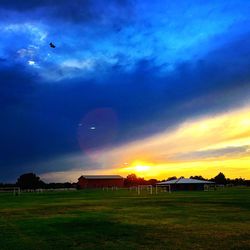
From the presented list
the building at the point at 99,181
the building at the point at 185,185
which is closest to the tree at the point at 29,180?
the building at the point at 99,181

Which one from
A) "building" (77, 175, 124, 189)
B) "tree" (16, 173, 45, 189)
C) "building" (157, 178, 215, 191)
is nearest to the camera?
"building" (157, 178, 215, 191)

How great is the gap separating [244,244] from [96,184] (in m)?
172

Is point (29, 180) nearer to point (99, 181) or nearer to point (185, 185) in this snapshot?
point (99, 181)

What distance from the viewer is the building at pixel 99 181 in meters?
186

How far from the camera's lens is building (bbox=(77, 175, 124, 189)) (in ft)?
609

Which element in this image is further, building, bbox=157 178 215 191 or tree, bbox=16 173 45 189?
tree, bbox=16 173 45 189

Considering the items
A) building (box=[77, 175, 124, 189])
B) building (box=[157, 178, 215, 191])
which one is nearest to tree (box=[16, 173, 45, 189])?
building (box=[77, 175, 124, 189])

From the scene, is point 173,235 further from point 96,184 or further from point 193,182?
point 96,184

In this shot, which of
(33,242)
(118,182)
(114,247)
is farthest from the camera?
(118,182)

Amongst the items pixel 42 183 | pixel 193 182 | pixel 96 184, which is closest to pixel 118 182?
pixel 96 184

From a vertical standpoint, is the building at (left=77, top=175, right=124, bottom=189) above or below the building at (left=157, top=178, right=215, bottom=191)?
above

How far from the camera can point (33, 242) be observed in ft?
59.9

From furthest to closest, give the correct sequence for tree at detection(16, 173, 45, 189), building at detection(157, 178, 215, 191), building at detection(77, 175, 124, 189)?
building at detection(77, 175, 124, 189)
tree at detection(16, 173, 45, 189)
building at detection(157, 178, 215, 191)

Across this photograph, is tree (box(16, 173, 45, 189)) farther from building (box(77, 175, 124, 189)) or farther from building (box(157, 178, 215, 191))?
building (box(157, 178, 215, 191))
